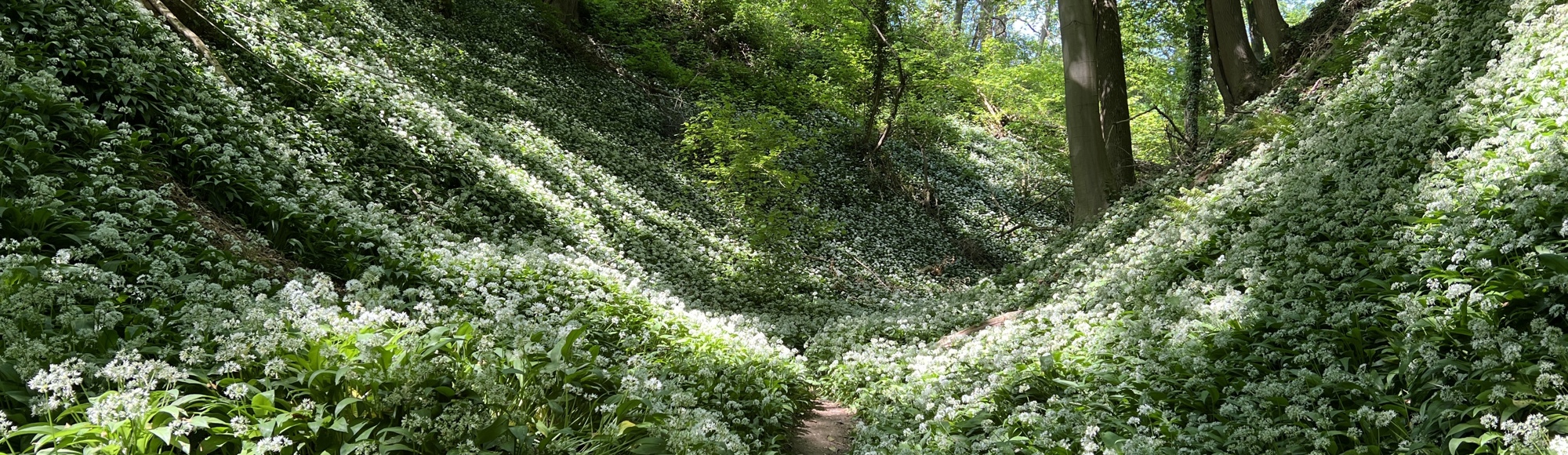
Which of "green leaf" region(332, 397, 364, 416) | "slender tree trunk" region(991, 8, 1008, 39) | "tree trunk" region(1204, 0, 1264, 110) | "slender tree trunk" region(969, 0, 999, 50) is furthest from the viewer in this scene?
"slender tree trunk" region(991, 8, 1008, 39)

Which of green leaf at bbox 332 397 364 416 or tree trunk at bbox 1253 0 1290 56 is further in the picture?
tree trunk at bbox 1253 0 1290 56

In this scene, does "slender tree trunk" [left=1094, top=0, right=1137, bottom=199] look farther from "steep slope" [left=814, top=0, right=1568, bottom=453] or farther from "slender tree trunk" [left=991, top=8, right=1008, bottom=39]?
"slender tree trunk" [left=991, top=8, right=1008, bottom=39]

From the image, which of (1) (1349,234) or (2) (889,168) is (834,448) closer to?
(1) (1349,234)

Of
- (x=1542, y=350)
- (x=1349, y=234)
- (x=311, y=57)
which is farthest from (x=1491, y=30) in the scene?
(x=311, y=57)

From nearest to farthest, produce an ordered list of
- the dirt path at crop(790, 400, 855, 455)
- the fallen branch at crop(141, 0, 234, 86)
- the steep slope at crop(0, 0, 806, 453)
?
the steep slope at crop(0, 0, 806, 453), the dirt path at crop(790, 400, 855, 455), the fallen branch at crop(141, 0, 234, 86)

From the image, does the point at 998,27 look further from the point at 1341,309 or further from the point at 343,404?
the point at 343,404

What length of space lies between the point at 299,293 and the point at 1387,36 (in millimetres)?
10339

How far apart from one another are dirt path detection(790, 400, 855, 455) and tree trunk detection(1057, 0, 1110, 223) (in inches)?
258

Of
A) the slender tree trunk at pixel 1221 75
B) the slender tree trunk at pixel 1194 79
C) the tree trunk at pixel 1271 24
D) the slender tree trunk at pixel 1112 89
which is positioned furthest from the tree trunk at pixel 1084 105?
the slender tree trunk at pixel 1194 79

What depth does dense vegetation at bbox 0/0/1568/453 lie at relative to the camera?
3127mm

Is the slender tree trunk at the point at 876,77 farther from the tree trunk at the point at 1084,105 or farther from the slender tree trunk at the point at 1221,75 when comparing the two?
the slender tree trunk at the point at 1221,75

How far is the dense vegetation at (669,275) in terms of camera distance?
3127 millimetres

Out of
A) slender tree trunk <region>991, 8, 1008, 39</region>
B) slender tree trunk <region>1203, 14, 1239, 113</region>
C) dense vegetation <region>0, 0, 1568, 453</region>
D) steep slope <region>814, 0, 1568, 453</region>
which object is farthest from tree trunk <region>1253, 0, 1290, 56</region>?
slender tree trunk <region>991, 8, 1008, 39</region>

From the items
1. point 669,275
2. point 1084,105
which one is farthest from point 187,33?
point 1084,105
